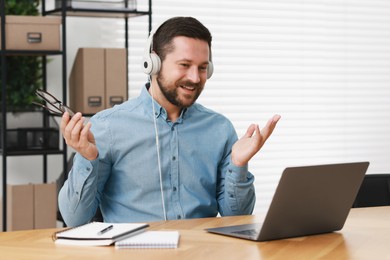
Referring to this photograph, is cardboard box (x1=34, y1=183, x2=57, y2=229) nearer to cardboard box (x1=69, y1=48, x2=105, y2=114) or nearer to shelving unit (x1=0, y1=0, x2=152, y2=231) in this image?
shelving unit (x1=0, y1=0, x2=152, y2=231)

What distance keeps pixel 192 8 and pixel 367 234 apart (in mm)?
2814

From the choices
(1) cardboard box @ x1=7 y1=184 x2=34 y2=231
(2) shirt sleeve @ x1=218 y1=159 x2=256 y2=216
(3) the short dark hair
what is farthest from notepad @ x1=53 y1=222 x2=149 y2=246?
(1) cardboard box @ x1=7 y1=184 x2=34 y2=231

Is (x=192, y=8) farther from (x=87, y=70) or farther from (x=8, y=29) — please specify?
(x=8, y=29)

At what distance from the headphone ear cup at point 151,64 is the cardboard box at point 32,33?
147 centimetres

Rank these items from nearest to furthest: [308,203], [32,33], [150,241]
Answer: [150,241], [308,203], [32,33]

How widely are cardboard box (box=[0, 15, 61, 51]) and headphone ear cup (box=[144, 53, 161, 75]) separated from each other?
1474mm

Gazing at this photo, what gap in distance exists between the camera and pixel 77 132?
195cm

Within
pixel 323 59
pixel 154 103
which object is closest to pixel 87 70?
pixel 154 103

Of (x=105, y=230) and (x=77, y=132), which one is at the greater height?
(x=77, y=132)

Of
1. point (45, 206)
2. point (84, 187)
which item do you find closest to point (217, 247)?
point (84, 187)

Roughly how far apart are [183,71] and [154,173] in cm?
35

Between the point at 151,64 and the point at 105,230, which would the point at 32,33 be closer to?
the point at 151,64

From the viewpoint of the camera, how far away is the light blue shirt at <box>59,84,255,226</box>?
2.38 meters

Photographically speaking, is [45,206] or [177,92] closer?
[177,92]
